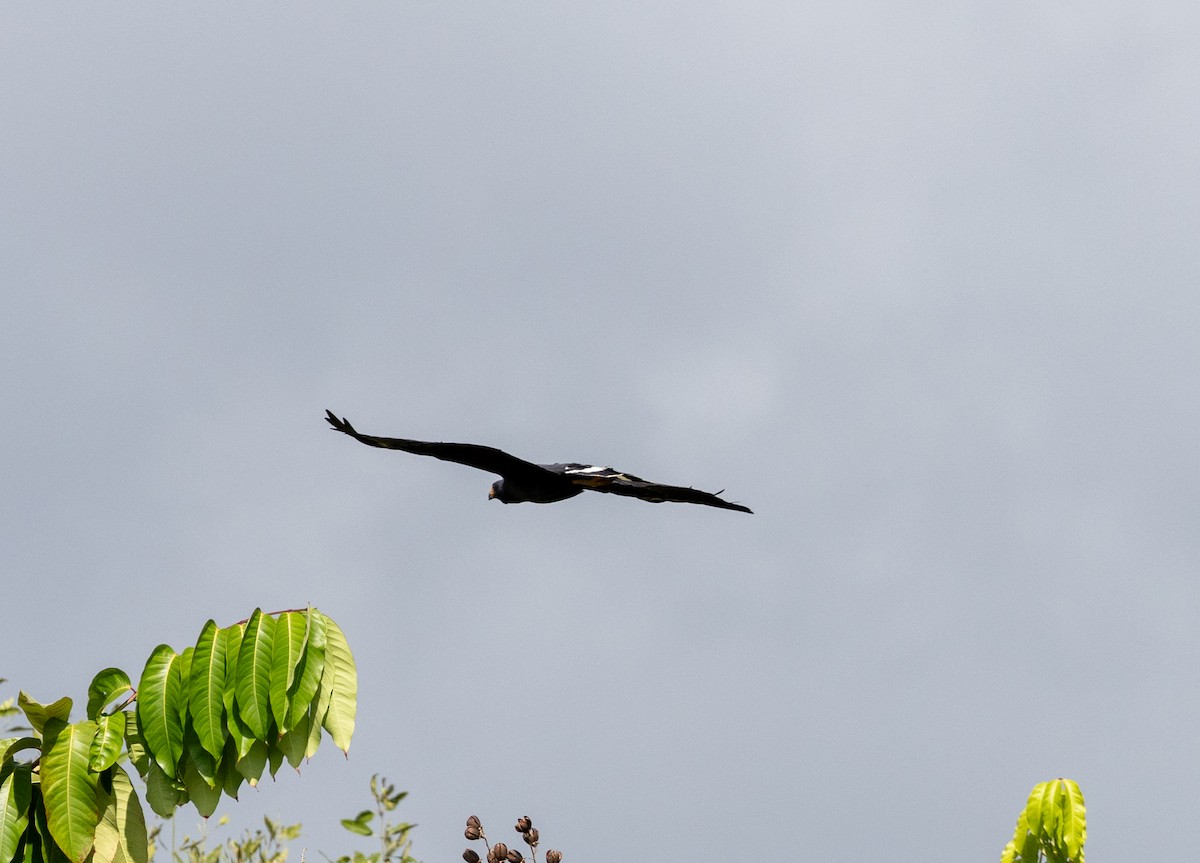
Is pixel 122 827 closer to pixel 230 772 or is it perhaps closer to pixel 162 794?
pixel 162 794

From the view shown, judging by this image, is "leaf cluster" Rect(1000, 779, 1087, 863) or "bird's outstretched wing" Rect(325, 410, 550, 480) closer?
"leaf cluster" Rect(1000, 779, 1087, 863)

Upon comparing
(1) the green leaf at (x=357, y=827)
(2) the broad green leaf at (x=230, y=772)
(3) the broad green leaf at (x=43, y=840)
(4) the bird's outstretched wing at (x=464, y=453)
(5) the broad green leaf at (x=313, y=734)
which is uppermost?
(4) the bird's outstretched wing at (x=464, y=453)

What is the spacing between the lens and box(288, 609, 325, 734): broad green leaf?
7109mm

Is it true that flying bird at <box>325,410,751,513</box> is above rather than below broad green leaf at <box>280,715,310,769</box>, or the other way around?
above

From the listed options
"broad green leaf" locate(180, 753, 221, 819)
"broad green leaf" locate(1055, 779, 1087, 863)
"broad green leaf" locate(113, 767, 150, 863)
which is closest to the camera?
"broad green leaf" locate(1055, 779, 1087, 863)

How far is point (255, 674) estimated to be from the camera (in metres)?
7.12

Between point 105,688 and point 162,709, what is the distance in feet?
1.66

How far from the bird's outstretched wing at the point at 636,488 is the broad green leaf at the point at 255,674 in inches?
100

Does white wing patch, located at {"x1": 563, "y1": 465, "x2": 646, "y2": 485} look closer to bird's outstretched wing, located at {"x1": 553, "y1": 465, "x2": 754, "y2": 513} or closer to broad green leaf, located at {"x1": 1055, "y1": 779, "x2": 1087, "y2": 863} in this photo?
bird's outstretched wing, located at {"x1": 553, "y1": 465, "x2": 754, "y2": 513}

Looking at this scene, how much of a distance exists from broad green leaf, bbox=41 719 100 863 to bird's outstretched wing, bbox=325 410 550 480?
2523 mm

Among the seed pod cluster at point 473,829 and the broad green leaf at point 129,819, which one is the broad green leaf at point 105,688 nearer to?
the broad green leaf at point 129,819

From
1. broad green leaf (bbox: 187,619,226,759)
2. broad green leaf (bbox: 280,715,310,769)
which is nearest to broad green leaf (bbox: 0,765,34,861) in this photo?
broad green leaf (bbox: 187,619,226,759)

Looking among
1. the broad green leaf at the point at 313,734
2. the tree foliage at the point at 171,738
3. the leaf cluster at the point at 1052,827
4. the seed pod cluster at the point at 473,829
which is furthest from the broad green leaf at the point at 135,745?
the leaf cluster at the point at 1052,827

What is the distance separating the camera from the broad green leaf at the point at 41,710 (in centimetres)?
719
